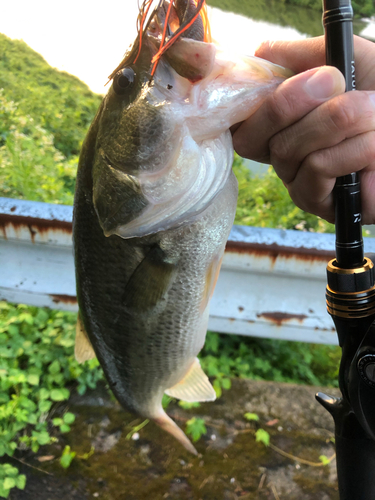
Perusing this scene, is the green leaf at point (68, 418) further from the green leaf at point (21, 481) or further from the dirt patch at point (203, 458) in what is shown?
the green leaf at point (21, 481)

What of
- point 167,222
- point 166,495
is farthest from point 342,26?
point 166,495

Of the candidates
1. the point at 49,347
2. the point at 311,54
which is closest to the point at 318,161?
the point at 311,54

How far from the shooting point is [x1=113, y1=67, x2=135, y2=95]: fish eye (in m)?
1.01

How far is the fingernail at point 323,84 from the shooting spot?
0.88 meters

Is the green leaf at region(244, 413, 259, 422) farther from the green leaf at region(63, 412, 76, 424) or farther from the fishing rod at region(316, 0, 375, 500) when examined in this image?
the fishing rod at region(316, 0, 375, 500)

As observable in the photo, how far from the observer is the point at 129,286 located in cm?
128

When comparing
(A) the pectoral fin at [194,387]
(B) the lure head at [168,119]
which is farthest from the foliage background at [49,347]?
(B) the lure head at [168,119]

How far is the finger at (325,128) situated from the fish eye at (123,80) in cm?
42

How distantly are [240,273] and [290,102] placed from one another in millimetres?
1208

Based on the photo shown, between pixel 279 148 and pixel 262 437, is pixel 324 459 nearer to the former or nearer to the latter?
pixel 262 437

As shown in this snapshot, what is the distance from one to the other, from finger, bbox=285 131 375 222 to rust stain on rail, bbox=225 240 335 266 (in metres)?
0.66

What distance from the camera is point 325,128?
968mm

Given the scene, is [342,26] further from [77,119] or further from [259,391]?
[77,119]

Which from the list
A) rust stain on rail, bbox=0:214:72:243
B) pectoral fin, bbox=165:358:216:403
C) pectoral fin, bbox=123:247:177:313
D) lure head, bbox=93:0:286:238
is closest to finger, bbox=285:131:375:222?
lure head, bbox=93:0:286:238
